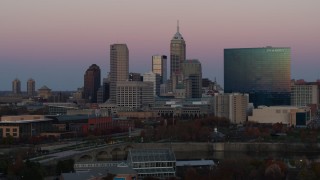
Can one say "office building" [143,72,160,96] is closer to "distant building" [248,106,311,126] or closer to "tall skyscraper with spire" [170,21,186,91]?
"tall skyscraper with spire" [170,21,186,91]

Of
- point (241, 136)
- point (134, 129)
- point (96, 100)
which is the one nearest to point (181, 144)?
point (241, 136)

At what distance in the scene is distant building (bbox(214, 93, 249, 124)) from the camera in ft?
211

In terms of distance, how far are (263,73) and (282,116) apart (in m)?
20.4

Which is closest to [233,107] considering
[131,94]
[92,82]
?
[131,94]

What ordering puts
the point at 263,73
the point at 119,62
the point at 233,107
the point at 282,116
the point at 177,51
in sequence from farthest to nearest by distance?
the point at 177,51
the point at 119,62
the point at 263,73
the point at 233,107
the point at 282,116

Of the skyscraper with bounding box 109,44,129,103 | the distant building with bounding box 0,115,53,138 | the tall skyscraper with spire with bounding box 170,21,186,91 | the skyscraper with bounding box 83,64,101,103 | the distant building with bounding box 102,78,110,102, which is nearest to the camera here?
the distant building with bounding box 0,115,53,138

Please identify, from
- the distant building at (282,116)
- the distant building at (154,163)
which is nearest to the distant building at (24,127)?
the distant building at (154,163)

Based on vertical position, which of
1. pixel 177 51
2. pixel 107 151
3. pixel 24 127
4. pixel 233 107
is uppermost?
pixel 177 51

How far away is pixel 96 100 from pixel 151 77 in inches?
418

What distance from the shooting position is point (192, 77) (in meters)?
99.9

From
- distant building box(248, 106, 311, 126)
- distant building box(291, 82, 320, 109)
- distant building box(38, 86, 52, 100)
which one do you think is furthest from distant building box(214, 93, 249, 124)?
distant building box(38, 86, 52, 100)

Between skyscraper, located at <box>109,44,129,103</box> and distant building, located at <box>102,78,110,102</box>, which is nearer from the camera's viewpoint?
skyscraper, located at <box>109,44,129,103</box>

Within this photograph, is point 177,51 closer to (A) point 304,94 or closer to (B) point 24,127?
(A) point 304,94

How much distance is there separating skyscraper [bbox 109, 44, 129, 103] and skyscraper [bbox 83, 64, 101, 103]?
669 cm
